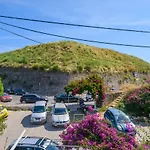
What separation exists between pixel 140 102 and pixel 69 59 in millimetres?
36239

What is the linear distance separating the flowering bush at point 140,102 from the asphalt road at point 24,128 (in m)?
7.10

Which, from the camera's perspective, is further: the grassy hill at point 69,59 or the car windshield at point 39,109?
the grassy hill at point 69,59

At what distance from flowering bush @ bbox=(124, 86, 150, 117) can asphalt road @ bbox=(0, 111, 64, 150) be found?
710cm

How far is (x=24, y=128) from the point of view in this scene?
19.3m

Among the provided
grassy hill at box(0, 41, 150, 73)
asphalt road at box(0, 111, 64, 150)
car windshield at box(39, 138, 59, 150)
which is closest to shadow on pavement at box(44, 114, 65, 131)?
asphalt road at box(0, 111, 64, 150)

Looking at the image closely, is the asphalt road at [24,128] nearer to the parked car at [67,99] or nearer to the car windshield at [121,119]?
the car windshield at [121,119]

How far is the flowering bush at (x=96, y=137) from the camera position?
8.86 m

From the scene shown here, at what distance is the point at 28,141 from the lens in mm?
10648

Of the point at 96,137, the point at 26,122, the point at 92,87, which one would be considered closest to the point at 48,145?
the point at 96,137

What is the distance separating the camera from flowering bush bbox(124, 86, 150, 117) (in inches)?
842

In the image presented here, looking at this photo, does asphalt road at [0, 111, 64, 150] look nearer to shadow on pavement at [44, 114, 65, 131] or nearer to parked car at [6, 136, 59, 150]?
shadow on pavement at [44, 114, 65, 131]

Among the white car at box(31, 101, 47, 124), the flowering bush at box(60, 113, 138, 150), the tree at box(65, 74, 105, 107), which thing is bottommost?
the white car at box(31, 101, 47, 124)

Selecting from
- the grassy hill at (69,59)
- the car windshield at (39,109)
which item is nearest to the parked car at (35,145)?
the car windshield at (39,109)

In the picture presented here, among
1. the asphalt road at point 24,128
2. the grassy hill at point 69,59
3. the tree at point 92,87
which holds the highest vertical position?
the grassy hill at point 69,59
